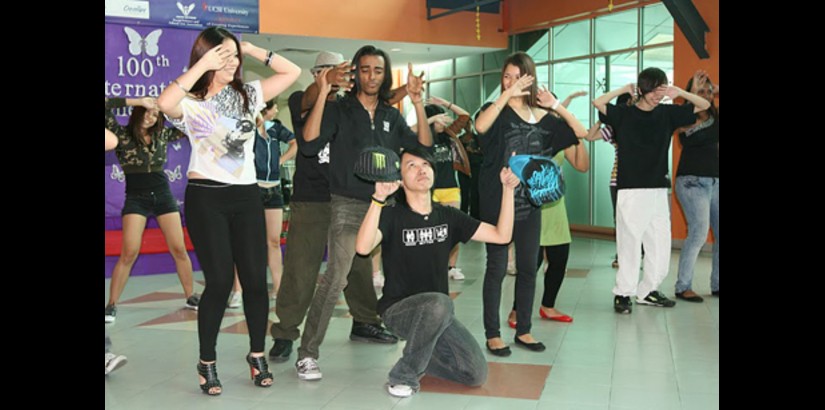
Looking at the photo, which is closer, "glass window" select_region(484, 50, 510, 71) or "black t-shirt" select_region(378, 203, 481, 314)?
"black t-shirt" select_region(378, 203, 481, 314)

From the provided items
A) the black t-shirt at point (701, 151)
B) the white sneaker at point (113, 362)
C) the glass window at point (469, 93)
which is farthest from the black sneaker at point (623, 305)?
the glass window at point (469, 93)

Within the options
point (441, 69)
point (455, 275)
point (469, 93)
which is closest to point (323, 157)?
point (455, 275)

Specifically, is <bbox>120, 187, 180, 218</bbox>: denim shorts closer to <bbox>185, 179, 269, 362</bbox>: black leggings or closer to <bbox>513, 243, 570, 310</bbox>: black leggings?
<bbox>185, 179, 269, 362</bbox>: black leggings

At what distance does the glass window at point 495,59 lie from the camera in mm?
14453

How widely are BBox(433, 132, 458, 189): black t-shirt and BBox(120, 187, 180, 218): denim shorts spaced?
7.71 ft

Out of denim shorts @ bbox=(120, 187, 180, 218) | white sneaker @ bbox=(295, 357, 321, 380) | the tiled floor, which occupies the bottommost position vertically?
the tiled floor

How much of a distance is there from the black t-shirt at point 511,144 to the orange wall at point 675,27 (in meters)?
5.24

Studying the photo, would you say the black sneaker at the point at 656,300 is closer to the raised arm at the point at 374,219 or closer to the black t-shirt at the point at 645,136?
the black t-shirt at the point at 645,136

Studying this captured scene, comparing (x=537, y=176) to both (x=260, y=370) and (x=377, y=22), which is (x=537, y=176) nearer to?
(x=260, y=370)

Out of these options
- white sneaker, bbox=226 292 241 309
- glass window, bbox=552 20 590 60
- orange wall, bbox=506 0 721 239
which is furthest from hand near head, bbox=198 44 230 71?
glass window, bbox=552 20 590 60

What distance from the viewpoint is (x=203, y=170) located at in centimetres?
364

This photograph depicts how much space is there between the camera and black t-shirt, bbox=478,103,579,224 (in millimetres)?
4539
